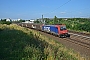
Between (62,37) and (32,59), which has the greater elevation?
(32,59)

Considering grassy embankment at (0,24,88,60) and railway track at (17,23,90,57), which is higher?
grassy embankment at (0,24,88,60)

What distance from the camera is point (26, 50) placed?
1102 centimetres

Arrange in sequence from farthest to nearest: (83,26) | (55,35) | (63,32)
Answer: (83,26), (55,35), (63,32)

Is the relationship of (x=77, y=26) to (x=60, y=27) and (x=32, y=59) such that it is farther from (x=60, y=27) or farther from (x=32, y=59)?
(x=32, y=59)

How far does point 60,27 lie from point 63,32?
1.14 metres

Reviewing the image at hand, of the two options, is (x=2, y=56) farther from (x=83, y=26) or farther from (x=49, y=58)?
(x=83, y=26)

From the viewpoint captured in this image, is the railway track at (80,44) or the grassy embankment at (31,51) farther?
the railway track at (80,44)

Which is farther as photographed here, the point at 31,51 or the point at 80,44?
the point at 80,44

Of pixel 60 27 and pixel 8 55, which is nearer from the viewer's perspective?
pixel 8 55

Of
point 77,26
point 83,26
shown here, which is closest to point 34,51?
point 83,26

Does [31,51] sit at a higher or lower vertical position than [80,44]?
higher

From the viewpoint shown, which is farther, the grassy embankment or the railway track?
the railway track

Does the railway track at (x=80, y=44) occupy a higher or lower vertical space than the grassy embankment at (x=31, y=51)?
lower

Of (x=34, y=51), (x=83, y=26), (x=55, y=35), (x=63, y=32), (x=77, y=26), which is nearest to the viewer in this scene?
(x=34, y=51)
